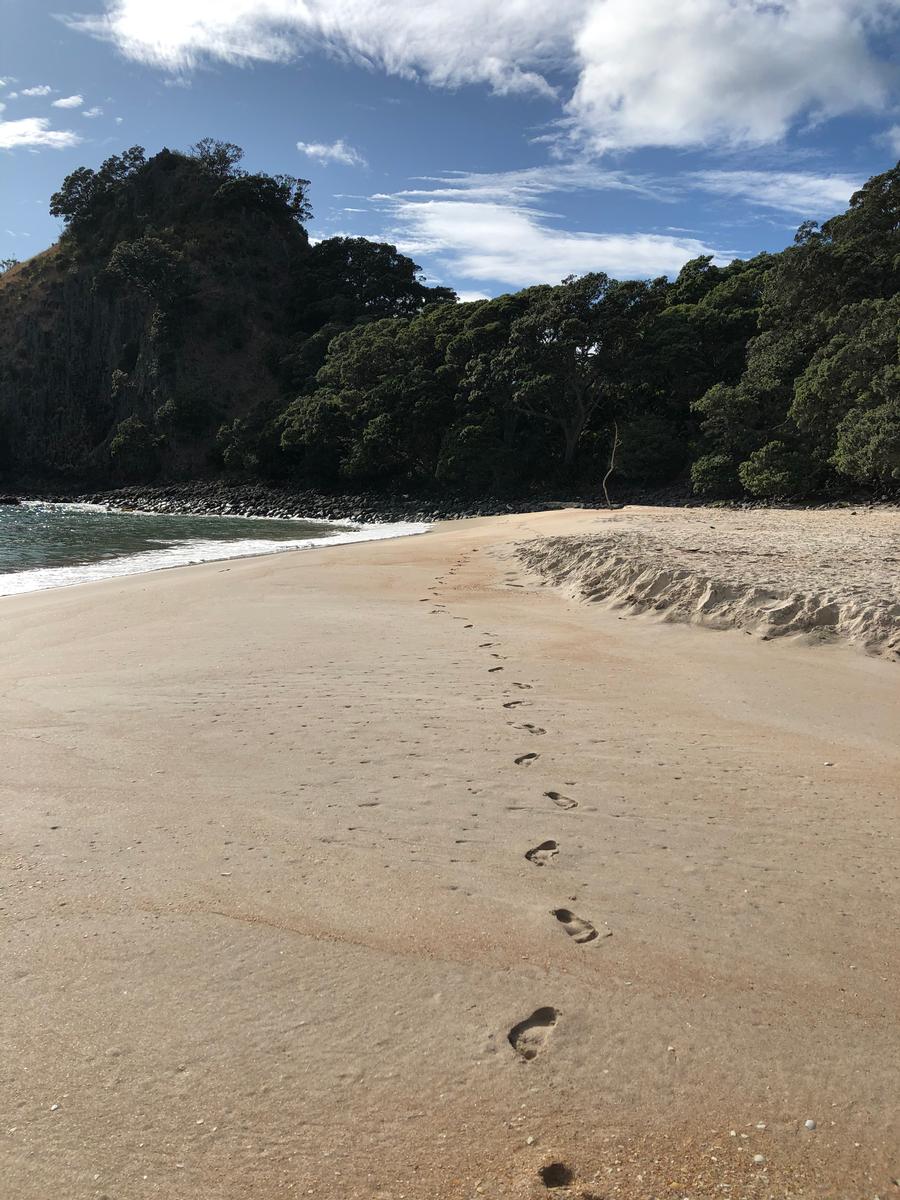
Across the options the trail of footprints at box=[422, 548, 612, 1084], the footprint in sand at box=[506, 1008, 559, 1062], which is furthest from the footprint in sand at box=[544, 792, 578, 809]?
the footprint in sand at box=[506, 1008, 559, 1062]

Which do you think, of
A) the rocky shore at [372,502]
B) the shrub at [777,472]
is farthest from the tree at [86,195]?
the shrub at [777,472]

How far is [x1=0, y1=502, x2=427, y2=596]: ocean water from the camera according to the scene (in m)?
17.4

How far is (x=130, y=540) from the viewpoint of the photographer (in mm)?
25875

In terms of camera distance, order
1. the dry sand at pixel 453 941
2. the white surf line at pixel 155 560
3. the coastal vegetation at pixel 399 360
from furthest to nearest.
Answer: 1. the coastal vegetation at pixel 399 360
2. the white surf line at pixel 155 560
3. the dry sand at pixel 453 941

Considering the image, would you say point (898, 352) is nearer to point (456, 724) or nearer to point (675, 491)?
point (675, 491)

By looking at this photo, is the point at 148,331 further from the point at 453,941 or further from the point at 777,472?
the point at 453,941

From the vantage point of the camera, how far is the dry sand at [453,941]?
1.92 metres

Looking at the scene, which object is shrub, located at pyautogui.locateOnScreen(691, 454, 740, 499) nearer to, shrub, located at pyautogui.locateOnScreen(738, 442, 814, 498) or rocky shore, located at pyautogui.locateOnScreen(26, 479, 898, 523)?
rocky shore, located at pyautogui.locateOnScreen(26, 479, 898, 523)

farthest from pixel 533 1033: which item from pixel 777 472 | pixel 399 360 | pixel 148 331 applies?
Answer: pixel 148 331

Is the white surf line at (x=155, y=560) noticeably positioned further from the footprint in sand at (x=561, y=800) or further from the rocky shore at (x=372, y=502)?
the footprint in sand at (x=561, y=800)

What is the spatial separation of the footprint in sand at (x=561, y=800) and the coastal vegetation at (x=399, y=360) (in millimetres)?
21681

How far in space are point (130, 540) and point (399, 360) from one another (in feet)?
74.3

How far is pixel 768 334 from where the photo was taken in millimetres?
30875

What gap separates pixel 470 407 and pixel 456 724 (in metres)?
35.7
